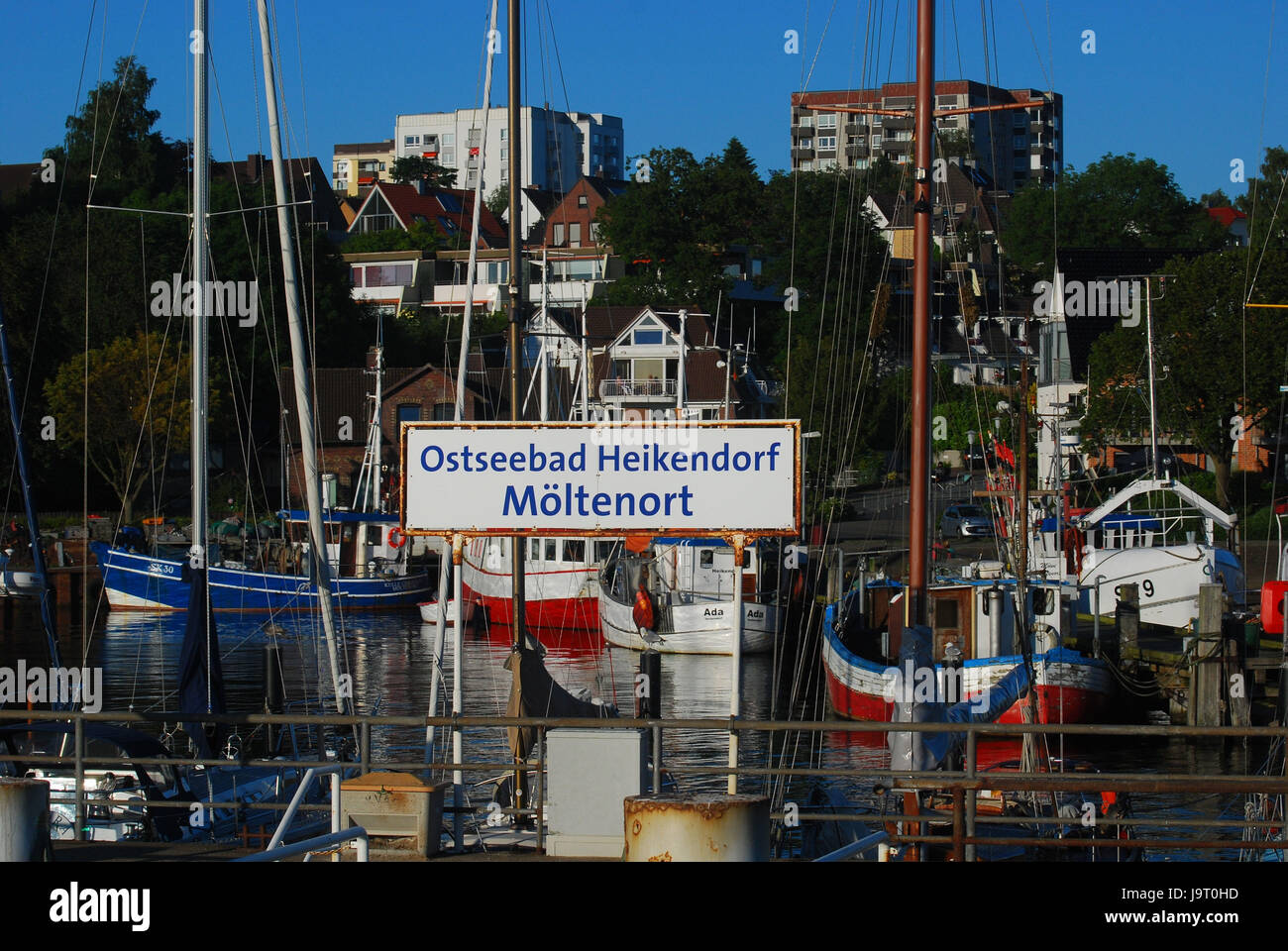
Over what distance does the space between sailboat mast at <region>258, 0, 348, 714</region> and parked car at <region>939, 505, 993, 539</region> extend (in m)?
38.1

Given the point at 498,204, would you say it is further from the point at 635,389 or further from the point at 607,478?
the point at 607,478

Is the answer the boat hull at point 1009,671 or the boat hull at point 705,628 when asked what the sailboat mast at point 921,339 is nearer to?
the boat hull at point 1009,671

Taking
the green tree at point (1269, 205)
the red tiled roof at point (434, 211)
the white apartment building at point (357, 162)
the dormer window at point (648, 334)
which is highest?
the white apartment building at point (357, 162)

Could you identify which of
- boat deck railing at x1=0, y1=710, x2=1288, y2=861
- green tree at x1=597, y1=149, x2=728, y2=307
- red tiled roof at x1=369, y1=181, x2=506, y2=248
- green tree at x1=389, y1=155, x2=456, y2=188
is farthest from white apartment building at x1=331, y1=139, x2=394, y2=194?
boat deck railing at x1=0, y1=710, x2=1288, y2=861

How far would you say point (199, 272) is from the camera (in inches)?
882

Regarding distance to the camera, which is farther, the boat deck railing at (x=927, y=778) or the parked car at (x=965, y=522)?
the parked car at (x=965, y=522)

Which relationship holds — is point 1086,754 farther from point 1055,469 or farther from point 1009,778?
point 1009,778

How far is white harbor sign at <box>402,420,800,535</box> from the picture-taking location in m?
12.2

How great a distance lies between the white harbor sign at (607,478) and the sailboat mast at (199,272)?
32.0ft

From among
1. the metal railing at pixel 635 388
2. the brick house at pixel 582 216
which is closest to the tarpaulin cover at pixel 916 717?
the metal railing at pixel 635 388

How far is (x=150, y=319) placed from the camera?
71.1 metres

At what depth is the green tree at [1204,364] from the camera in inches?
2000

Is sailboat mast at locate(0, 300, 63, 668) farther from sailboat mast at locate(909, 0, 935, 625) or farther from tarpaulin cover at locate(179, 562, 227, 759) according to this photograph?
sailboat mast at locate(909, 0, 935, 625)
